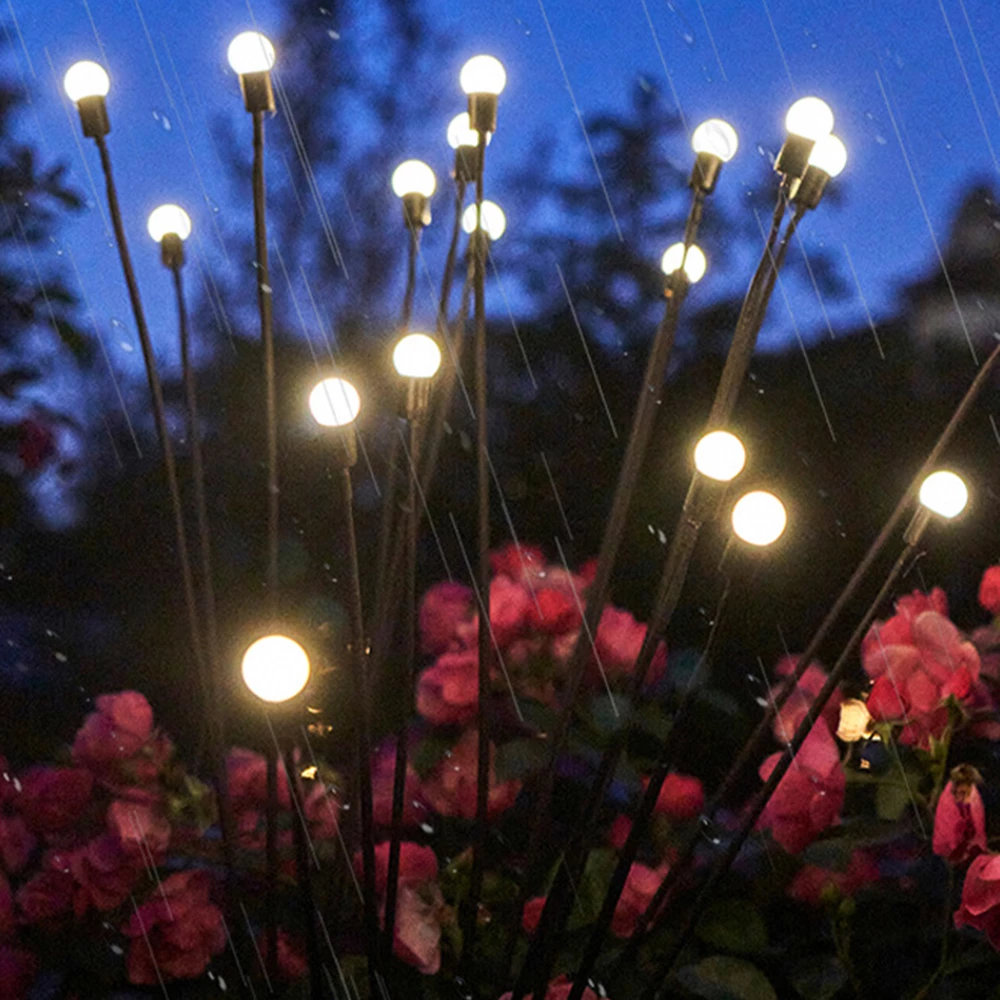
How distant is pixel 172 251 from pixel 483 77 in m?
0.23

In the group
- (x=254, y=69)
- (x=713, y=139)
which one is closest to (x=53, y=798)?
(x=254, y=69)

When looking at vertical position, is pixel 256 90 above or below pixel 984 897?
above

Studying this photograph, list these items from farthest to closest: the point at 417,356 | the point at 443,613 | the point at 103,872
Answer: the point at 443,613
the point at 103,872
the point at 417,356

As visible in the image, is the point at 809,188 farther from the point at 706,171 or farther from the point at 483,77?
the point at 483,77

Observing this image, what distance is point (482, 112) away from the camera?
0.55 metres

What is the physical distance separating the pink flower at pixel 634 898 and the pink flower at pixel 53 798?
338 mm

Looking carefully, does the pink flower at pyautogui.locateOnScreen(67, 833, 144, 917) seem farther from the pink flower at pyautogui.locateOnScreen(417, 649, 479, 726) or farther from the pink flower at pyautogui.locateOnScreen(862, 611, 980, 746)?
the pink flower at pyautogui.locateOnScreen(862, 611, 980, 746)

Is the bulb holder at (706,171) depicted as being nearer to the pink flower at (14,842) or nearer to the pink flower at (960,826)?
the pink flower at (960,826)

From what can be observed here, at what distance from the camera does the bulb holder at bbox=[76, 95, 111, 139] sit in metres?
0.58

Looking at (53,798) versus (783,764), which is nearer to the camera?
(783,764)

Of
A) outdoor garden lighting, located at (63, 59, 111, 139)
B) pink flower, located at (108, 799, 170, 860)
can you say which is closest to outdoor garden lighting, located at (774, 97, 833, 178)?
outdoor garden lighting, located at (63, 59, 111, 139)

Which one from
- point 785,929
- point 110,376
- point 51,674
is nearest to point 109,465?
point 110,376

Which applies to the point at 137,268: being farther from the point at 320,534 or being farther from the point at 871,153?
the point at 871,153

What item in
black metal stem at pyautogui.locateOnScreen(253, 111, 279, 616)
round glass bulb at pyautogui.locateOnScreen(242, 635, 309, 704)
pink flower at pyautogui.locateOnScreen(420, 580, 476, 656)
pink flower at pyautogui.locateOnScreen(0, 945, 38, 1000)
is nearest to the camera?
round glass bulb at pyautogui.locateOnScreen(242, 635, 309, 704)
